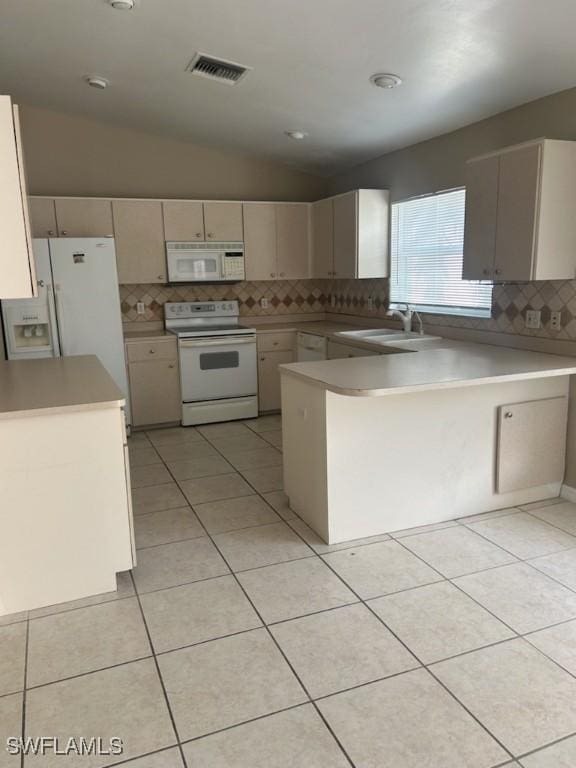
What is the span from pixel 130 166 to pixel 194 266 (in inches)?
43.5

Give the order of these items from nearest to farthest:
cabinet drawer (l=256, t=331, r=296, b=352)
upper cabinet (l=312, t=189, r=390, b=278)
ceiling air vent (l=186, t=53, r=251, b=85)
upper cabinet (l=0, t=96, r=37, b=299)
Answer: upper cabinet (l=0, t=96, r=37, b=299) → ceiling air vent (l=186, t=53, r=251, b=85) → upper cabinet (l=312, t=189, r=390, b=278) → cabinet drawer (l=256, t=331, r=296, b=352)

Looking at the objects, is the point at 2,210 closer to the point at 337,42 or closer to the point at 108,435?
the point at 108,435

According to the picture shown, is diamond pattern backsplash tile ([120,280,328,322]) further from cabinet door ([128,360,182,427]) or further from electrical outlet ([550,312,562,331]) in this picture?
electrical outlet ([550,312,562,331])

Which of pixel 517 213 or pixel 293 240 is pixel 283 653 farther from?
pixel 293 240

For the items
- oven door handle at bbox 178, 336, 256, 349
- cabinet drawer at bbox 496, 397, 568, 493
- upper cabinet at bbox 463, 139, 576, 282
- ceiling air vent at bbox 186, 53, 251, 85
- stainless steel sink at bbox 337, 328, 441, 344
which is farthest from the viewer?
oven door handle at bbox 178, 336, 256, 349

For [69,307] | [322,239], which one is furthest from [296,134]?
[69,307]

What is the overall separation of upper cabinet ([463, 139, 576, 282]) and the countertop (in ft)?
7.33

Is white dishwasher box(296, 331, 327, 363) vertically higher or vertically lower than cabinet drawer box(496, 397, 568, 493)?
higher

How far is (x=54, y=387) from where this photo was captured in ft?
8.96

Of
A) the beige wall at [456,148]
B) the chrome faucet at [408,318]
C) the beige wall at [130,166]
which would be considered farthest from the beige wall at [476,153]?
the beige wall at [130,166]

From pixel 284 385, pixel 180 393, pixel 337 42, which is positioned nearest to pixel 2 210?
pixel 284 385

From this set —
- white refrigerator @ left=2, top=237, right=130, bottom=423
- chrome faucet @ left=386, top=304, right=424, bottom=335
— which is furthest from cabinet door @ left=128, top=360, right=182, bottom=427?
chrome faucet @ left=386, top=304, right=424, bottom=335

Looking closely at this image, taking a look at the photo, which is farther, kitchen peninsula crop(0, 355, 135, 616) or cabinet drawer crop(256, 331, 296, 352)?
cabinet drawer crop(256, 331, 296, 352)

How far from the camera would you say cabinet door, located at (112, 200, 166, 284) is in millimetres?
5082
